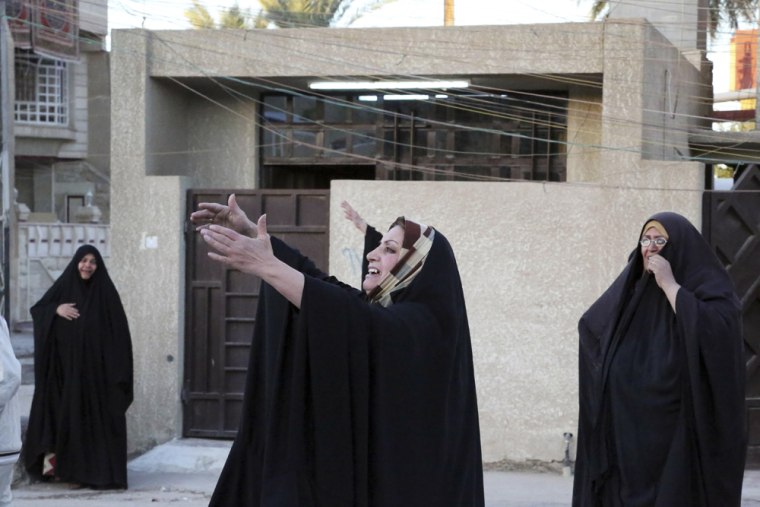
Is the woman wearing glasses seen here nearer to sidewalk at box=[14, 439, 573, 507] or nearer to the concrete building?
sidewalk at box=[14, 439, 573, 507]

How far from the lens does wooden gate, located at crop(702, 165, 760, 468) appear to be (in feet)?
25.2

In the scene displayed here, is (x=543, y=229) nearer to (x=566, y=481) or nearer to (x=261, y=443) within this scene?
(x=566, y=481)

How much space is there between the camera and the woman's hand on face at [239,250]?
2887 mm

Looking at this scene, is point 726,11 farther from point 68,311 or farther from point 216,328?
point 68,311

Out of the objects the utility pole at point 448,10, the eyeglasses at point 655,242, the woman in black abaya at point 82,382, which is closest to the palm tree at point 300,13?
the utility pole at point 448,10

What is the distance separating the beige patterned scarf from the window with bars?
24.8m

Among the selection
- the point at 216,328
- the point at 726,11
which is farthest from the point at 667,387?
the point at 726,11

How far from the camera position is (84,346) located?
820 centimetres

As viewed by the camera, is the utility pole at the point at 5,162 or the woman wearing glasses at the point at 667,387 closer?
the woman wearing glasses at the point at 667,387

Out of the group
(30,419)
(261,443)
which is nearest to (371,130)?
(30,419)

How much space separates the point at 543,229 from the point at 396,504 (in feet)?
15.8

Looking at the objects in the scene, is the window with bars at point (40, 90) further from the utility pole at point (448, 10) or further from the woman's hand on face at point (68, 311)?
the woman's hand on face at point (68, 311)

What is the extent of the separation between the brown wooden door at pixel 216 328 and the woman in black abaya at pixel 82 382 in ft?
1.82

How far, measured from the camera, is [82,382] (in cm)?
820
